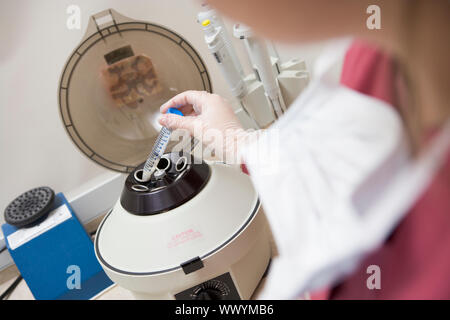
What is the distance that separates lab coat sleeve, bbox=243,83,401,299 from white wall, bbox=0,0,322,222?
635 millimetres

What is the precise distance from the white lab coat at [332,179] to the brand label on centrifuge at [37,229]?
603 millimetres

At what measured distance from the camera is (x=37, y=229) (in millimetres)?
756

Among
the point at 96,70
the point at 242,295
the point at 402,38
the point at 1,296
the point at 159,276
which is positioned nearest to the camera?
the point at 402,38

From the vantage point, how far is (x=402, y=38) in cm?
22

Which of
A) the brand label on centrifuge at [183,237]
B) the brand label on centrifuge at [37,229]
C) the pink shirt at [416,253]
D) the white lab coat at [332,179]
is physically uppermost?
the white lab coat at [332,179]

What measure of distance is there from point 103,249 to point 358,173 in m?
0.51

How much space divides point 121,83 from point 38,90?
233mm

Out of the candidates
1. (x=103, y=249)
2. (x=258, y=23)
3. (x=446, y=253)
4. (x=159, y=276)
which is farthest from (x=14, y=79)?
(x=446, y=253)

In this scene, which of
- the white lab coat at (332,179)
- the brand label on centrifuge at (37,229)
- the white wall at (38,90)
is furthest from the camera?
the white wall at (38,90)

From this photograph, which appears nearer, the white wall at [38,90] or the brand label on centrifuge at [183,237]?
the brand label on centrifuge at [183,237]

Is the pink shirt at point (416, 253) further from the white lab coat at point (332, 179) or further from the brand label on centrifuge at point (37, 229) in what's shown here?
the brand label on centrifuge at point (37, 229)

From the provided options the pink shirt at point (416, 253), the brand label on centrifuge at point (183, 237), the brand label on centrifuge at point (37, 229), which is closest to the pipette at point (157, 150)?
the brand label on centrifuge at point (183, 237)

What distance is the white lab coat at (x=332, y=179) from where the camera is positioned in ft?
0.75
